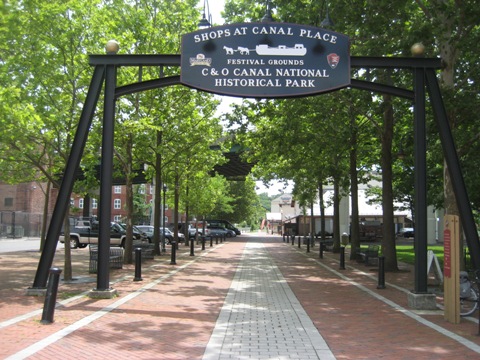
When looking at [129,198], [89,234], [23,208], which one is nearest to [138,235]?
[89,234]

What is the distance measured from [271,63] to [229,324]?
5224 mm

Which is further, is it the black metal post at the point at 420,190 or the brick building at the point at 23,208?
the brick building at the point at 23,208

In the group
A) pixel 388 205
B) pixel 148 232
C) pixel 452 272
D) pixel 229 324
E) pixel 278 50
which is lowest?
pixel 229 324

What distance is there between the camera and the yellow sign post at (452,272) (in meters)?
8.45

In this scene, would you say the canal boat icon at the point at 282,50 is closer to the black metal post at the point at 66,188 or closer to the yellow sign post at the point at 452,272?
the black metal post at the point at 66,188

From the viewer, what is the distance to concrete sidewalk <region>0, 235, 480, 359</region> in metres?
6.39

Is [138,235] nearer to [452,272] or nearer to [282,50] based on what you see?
[282,50]

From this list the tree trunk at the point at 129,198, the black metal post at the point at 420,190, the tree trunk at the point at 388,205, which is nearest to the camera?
the black metal post at the point at 420,190

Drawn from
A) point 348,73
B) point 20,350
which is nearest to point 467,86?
point 348,73

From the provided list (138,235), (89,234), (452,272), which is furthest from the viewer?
(138,235)

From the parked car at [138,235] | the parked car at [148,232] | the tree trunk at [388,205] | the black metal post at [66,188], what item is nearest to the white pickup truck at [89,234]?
the parked car at [138,235]

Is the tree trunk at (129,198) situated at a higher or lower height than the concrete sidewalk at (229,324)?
higher

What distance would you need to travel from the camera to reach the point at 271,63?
10.1 meters

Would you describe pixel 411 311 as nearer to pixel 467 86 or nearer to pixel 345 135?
pixel 467 86
